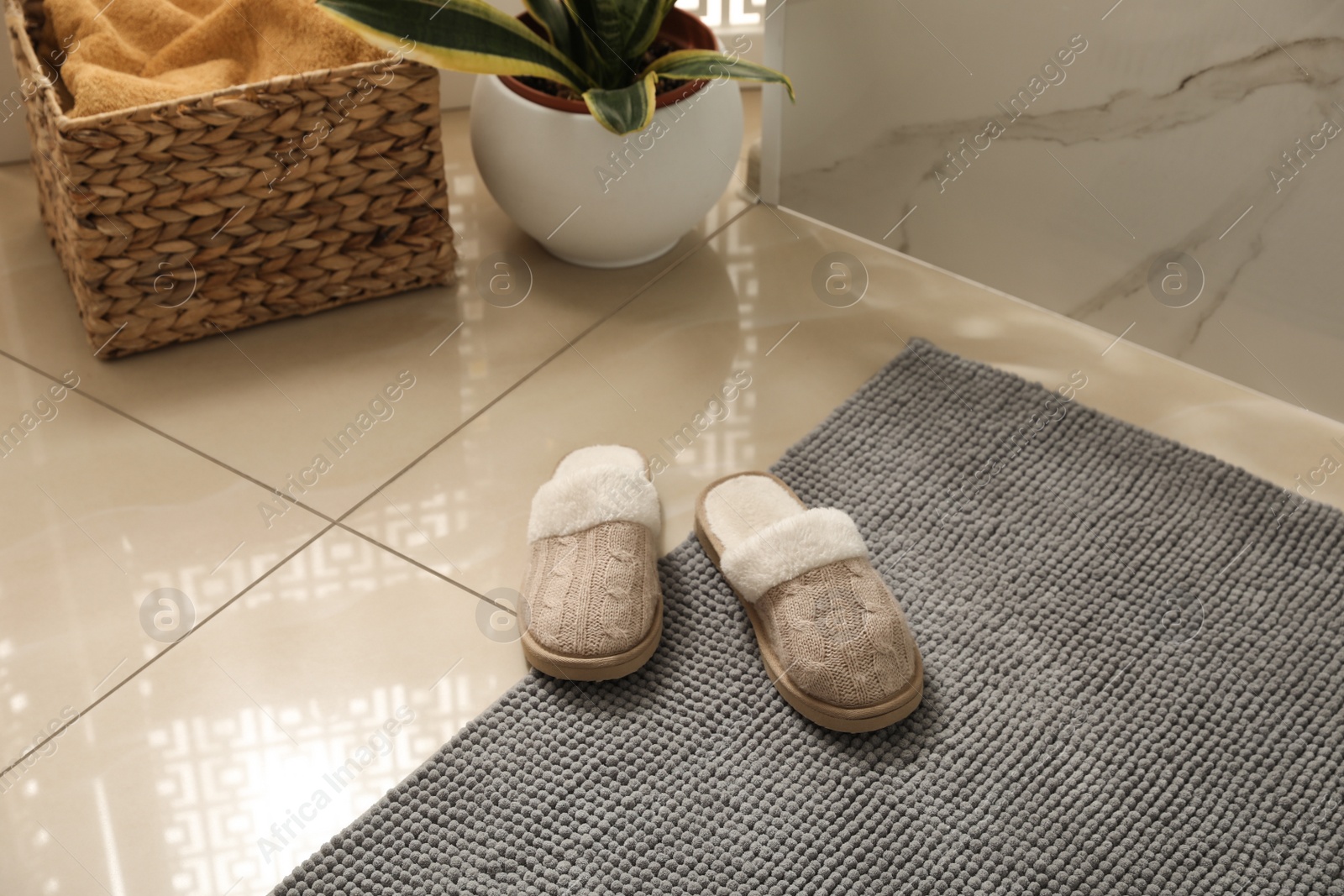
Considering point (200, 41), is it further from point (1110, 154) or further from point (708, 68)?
point (1110, 154)

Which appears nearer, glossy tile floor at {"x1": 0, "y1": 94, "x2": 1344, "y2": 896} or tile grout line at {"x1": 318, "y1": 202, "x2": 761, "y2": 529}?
glossy tile floor at {"x1": 0, "y1": 94, "x2": 1344, "y2": 896}

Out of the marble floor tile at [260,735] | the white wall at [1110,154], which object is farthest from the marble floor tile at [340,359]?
the white wall at [1110,154]

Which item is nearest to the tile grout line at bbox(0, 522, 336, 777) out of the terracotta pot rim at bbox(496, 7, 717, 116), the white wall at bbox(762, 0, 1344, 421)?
the terracotta pot rim at bbox(496, 7, 717, 116)

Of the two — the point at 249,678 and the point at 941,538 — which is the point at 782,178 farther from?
the point at 249,678

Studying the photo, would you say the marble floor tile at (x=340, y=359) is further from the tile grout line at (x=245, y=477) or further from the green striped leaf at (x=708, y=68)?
the green striped leaf at (x=708, y=68)

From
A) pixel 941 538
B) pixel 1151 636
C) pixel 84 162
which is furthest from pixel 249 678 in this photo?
pixel 1151 636

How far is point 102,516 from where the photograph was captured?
1.21 meters

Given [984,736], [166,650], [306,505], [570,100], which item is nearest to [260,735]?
[166,650]

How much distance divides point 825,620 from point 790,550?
2.9 inches

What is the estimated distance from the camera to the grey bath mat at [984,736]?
0.96m

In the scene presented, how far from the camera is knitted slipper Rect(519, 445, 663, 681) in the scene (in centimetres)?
105

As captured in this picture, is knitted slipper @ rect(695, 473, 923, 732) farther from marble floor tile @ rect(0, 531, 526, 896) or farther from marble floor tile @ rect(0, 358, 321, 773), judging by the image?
marble floor tile @ rect(0, 358, 321, 773)

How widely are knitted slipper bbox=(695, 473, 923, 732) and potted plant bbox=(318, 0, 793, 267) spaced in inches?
17.6

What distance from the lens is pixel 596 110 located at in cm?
123
